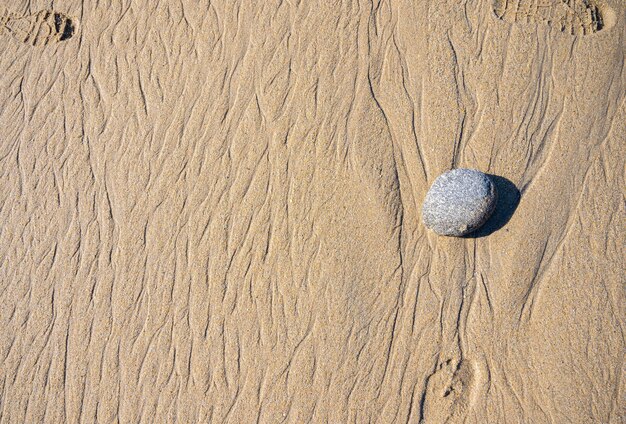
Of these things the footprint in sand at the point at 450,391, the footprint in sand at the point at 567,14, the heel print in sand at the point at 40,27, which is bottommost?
the footprint in sand at the point at 450,391

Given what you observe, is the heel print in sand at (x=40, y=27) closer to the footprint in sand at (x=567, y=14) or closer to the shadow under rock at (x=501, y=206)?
the footprint in sand at (x=567, y=14)

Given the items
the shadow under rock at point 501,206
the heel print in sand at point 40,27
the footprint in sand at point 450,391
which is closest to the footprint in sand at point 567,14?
the shadow under rock at point 501,206

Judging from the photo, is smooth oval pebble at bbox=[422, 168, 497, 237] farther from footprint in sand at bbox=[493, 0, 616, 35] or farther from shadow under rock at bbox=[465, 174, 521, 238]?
footprint in sand at bbox=[493, 0, 616, 35]

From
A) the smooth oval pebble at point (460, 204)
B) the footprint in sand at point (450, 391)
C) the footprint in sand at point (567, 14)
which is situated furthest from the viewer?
the footprint in sand at point (567, 14)

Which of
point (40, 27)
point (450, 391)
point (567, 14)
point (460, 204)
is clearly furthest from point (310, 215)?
point (40, 27)

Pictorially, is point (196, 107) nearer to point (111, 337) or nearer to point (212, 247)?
point (212, 247)

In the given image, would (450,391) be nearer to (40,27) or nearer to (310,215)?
(310,215)
